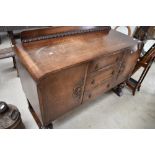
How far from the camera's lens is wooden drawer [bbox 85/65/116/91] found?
4.09 feet

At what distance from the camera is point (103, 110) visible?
1770 mm

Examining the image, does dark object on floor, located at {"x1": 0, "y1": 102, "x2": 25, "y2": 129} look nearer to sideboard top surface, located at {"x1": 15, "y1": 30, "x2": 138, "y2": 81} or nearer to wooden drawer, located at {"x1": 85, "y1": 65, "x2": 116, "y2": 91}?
sideboard top surface, located at {"x1": 15, "y1": 30, "x2": 138, "y2": 81}

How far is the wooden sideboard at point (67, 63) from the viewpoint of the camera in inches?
36.6

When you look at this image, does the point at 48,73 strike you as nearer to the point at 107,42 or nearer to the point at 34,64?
the point at 34,64

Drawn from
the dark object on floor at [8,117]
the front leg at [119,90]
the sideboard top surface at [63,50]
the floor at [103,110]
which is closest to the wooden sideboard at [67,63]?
the sideboard top surface at [63,50]

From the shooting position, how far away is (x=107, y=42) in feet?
4.42

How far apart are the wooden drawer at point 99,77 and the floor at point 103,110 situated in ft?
1.65

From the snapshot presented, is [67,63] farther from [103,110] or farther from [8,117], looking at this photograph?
[103,110]

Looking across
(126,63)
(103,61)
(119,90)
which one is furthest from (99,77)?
(119,90)

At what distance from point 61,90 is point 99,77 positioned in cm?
45

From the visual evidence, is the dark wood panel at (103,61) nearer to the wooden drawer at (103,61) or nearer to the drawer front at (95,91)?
the wooden drawer at (103,61)

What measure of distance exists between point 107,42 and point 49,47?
23.5 inches
